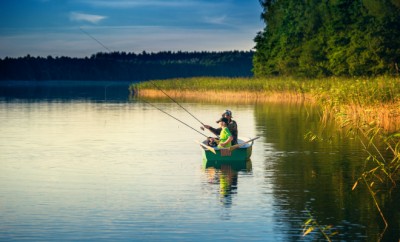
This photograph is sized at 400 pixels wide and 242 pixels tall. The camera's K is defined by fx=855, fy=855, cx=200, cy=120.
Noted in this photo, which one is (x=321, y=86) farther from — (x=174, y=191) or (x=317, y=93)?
(x=174, y=191)

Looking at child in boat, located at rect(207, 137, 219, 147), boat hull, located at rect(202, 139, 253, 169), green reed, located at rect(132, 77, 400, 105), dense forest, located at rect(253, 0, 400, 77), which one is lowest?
boat hull, located at rect(202, 139, 253, 169)

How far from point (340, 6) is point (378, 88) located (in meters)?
45.9

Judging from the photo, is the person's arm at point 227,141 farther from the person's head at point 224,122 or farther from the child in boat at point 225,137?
the person's head at point 224,122

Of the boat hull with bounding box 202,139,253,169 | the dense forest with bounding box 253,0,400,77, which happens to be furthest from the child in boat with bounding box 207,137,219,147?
the dense forest with bounding box 253,0,400,77

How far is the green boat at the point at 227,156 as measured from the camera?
2189 cm

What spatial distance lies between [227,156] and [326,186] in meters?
4.54

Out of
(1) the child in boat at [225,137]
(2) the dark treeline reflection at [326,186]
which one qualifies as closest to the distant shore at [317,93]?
Answer: (2) the dark treeline reflection at [326,186]

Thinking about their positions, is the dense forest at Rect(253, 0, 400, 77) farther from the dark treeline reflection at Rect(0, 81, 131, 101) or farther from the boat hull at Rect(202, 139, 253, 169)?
the boat hull at Rect(202, 139, 253, 169)

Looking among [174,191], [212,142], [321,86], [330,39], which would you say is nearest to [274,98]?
[330,39]

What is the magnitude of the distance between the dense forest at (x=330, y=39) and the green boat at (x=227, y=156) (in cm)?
3985

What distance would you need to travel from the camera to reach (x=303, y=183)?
1858cm

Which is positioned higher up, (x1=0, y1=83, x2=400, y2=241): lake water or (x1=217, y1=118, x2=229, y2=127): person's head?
(x1=217, y1=118, x2=229, y2=127): person's head

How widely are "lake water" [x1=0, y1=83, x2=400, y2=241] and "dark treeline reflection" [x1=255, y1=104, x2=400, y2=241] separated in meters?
0.02

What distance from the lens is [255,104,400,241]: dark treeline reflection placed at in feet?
45.2
